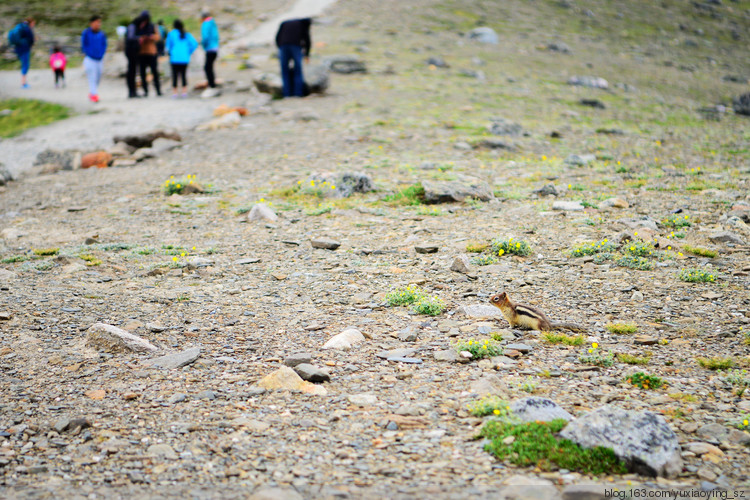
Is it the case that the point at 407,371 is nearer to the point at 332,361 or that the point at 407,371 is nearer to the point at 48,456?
the point at 332,361

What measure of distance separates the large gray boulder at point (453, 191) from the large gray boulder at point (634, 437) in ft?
19.9

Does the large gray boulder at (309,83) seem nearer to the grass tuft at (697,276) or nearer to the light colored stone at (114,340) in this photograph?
the grass tuft at (697,276)

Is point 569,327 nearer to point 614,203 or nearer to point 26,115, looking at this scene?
point 614,203

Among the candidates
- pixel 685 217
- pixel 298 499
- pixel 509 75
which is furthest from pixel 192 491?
pixel 509 75

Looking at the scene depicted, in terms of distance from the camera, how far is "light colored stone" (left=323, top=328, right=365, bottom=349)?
5332mm

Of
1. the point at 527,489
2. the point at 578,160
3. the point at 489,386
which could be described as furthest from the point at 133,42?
the point at 527,489

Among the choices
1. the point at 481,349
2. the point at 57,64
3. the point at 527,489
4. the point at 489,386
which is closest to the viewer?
the point at 527,489

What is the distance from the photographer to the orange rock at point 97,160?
1321 cm

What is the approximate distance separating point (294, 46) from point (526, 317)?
549 inches

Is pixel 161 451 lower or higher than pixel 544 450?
lower

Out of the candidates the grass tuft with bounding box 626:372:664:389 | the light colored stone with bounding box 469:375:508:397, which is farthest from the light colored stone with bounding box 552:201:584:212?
the light colored stone with bounding box 469:375:508:397

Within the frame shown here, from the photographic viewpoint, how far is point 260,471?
371 cm

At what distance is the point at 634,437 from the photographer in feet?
12.0

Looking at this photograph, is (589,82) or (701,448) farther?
(589,82)
